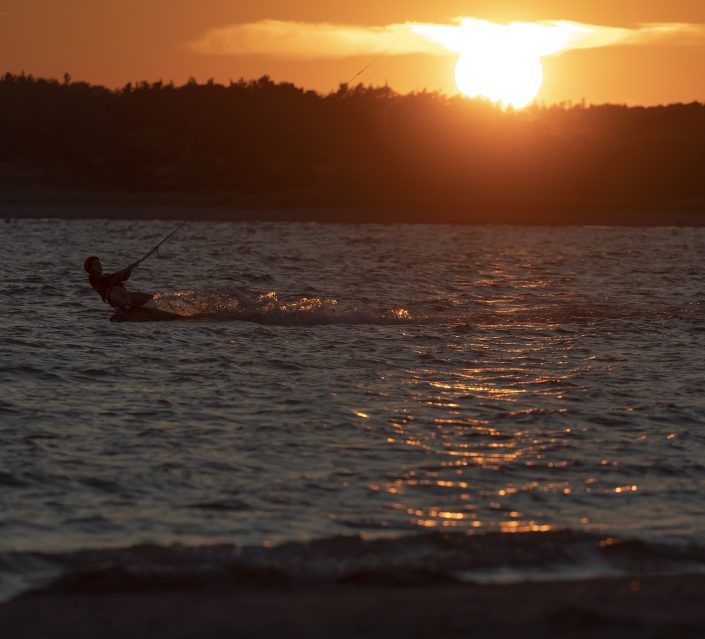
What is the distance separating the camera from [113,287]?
1695cm

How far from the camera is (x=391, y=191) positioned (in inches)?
1895

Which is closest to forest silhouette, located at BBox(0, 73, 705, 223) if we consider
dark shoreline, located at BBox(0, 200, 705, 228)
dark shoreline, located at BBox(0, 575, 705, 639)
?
dark shoreline, located at BBox(0, 200, 705, 228)

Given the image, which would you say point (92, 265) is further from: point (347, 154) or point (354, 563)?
point (347, 154)

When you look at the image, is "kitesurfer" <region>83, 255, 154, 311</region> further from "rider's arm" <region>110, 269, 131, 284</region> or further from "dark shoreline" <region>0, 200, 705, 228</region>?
"dark shoreline" <region>0, 200, 705, 228</region>

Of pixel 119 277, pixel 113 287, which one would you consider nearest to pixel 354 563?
pixel 119 277

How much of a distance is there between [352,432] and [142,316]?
8155 mm

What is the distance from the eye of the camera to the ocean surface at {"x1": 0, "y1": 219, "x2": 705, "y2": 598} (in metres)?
6.86

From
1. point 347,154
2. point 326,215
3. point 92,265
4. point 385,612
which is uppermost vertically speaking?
point 347,154

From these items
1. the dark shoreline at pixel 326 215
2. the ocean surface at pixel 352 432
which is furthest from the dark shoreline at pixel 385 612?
the dark shoreline at pixel 326 215

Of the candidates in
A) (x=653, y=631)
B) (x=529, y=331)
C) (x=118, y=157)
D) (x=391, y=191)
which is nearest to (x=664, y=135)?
(x=391, y=191)

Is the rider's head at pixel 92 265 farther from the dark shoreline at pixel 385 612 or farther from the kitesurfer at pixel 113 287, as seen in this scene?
the dark shoreline at pixel 385 612

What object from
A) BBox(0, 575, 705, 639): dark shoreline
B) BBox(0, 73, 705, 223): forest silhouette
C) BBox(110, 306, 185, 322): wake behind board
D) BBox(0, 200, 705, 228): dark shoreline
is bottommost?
BBox(110, 306, 185, 322): wake behind board

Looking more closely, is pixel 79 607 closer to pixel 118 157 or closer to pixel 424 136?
pixel 118 157

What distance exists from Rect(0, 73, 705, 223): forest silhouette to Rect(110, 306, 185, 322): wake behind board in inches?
1061
